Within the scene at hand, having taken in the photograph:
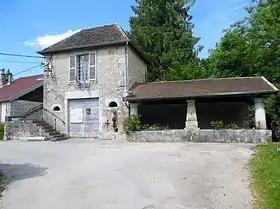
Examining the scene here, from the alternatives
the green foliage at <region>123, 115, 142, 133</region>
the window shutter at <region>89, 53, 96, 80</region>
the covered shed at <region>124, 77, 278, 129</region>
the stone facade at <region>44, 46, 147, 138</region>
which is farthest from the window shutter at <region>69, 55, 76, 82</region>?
the green foliage at <region>123, 115, 142, 133</region>

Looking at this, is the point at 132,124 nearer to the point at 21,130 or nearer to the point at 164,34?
the point at 21,130

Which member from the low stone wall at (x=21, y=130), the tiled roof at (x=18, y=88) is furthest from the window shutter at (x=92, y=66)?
the tiled roof at (x=18, y=88)

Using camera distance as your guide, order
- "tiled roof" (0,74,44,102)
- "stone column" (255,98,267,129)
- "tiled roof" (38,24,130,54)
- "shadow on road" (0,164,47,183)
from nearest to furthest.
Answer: "shadow on road" (0,164,47,183), "stone column" (255,98,267,129), "tiled roof" (38,24,130,54), "tiled roof" (0,74,44,102)

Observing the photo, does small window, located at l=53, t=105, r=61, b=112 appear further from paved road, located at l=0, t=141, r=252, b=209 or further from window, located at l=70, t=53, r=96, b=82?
paved road, located at l=0, t=141, r=252, b=209

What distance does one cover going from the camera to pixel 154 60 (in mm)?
29078

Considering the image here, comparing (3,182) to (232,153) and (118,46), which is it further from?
(118,46)

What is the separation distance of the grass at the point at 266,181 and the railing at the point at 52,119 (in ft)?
45.2

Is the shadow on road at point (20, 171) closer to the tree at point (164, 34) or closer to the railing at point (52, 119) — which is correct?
the railing at point (52, 119)

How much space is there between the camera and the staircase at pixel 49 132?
60.3ft

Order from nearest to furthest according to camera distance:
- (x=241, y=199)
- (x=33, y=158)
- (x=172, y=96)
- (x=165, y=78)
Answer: (x=241, y=199) → (x=33, y=158) → (x=172, y=96) → (x=165, y=78)

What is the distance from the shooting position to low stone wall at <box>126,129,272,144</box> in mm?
14630

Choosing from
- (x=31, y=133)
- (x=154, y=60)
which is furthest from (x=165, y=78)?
(x=31, y=133)

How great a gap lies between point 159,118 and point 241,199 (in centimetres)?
1525

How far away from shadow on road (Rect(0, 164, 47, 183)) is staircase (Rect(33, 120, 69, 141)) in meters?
9.04
